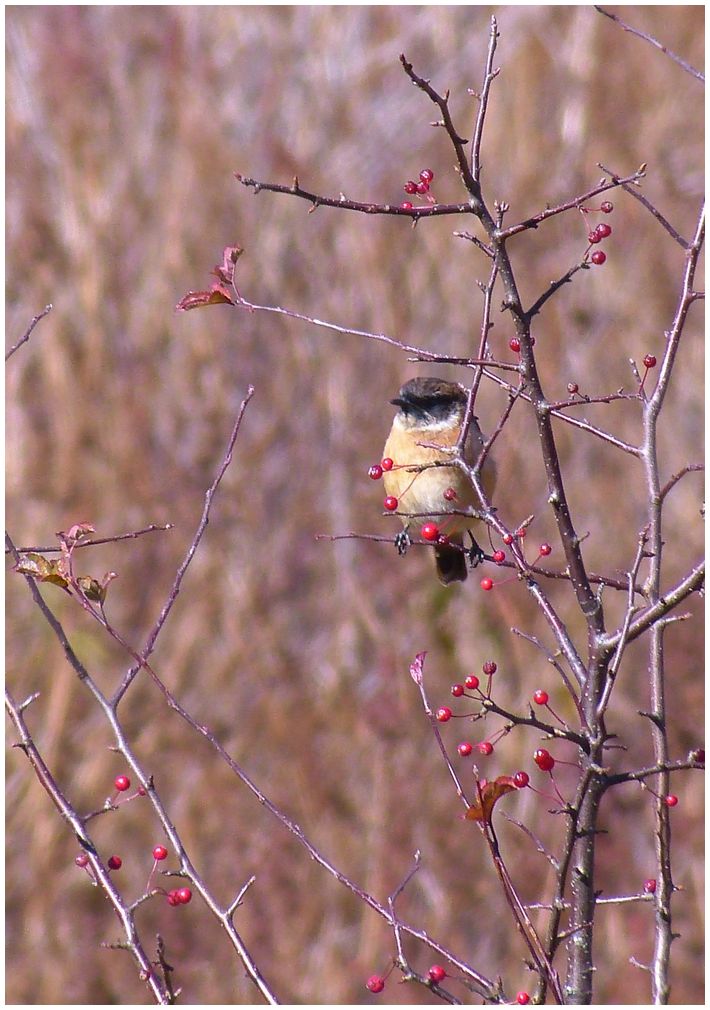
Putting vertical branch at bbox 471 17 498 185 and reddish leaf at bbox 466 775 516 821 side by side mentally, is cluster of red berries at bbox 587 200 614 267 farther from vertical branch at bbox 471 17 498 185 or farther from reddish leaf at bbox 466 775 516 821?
reddish leaf at bbox 466 775 516 821

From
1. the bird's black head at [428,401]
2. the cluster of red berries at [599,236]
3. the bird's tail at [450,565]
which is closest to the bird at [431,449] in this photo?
the bird's black head at [428,401]

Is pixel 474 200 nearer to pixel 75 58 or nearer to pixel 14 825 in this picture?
pixel 14 825

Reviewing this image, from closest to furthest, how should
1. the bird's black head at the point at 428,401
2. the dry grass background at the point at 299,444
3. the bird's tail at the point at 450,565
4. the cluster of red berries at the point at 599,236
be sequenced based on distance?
the cluster of red berries at the point at 599,236, the bird's black head at the point at 428,401, the bird's tail at the point at 450,565, the dry grass background at the point at 299,444

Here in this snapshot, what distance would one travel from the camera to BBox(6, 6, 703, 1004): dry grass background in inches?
257

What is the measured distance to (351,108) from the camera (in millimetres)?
7668

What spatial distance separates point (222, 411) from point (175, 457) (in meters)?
0.39

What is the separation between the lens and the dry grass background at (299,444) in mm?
6531

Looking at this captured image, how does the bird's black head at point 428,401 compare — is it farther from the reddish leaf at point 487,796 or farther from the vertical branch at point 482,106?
the reddish leaf at point 487,796

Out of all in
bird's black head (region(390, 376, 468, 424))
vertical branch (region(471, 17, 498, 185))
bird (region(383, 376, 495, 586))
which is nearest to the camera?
vertical branch (region(471, 17, 498, 185))

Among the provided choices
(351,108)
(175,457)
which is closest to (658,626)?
(175,457)

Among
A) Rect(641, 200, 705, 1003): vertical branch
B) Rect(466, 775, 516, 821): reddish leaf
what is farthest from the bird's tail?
Rect(466, 775, 516, 821): reddish leaf

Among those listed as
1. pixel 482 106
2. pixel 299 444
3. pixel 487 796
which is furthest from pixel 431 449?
pixel 299 444

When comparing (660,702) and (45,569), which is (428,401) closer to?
(45,569)

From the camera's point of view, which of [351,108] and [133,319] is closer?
[133,319]
